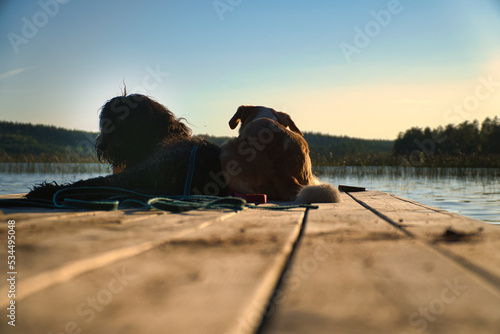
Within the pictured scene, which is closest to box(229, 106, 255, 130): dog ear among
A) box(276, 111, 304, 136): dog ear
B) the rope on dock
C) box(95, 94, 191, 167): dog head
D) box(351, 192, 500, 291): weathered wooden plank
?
box(276, 111, 304, 136): dog ear

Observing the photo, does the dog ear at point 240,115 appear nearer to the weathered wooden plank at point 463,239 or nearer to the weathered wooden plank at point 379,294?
the weathered wooden plank at point 463,239

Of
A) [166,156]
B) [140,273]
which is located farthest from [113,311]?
[166,156]

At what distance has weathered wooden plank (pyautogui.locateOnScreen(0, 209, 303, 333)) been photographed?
811mm

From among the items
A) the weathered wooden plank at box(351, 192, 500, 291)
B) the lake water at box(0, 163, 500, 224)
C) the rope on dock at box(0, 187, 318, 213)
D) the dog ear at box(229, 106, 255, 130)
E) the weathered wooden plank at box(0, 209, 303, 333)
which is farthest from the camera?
the lake water at box(0, 163, 500, 224)

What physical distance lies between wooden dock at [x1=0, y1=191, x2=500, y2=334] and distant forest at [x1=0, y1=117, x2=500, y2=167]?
7704 mm

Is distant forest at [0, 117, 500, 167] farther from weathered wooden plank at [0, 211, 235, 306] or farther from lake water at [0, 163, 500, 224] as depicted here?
weathered wooden plank at [0, 211, 235, 306]

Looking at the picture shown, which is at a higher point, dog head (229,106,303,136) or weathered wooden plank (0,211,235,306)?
dog head (229,106,303,136)

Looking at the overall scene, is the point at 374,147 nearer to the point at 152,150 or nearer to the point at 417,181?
the point at 417,181

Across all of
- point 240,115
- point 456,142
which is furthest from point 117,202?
point 456,142

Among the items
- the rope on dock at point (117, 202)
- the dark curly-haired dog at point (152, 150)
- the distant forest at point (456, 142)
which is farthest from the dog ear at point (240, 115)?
the distant forest at point (456, 142)

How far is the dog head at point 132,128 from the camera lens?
5.11 meters

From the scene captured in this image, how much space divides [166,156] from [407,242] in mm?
3484

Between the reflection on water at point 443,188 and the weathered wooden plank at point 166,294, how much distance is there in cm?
611

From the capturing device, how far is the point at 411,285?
111 cm
